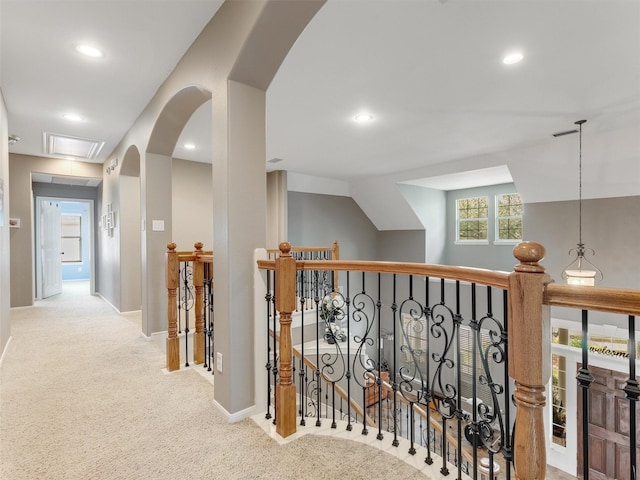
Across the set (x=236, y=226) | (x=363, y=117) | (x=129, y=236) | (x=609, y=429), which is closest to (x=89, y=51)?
(x=236, y=226)

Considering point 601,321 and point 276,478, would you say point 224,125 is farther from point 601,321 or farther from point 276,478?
point 601,321

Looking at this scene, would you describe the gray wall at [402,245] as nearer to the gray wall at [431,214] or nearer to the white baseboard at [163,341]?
the gray wall at [431,214]

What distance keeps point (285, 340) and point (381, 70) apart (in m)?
2.45

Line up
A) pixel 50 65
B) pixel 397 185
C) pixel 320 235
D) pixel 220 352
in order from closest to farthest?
pixel 220 352, pixel 50 65, pixel 397 185, pixel 320 235

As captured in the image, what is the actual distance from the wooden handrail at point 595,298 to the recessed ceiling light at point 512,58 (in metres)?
2.46

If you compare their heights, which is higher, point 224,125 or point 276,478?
point 224,125

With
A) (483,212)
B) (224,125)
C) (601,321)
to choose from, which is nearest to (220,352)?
(224,125)

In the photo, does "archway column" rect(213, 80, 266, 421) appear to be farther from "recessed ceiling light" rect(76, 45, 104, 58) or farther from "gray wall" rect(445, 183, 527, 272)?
"gray wall" rect(445, 183, 527, 272)

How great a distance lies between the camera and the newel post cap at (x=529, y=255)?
97 cm

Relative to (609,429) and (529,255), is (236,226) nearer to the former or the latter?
(529,255)

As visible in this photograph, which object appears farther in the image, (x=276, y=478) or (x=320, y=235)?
(x=320, y=235)

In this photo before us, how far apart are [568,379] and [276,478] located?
17.3 feet

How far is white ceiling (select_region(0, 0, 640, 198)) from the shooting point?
222cm

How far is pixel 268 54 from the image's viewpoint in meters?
2.03
